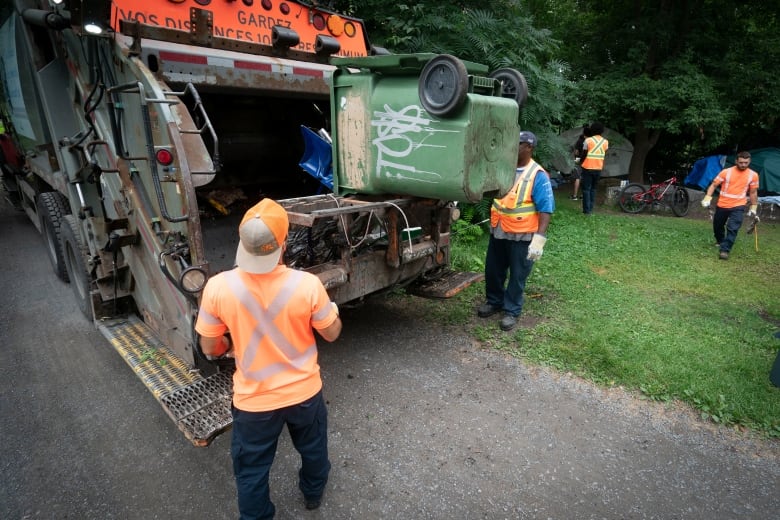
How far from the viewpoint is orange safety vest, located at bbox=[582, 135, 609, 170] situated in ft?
28.7

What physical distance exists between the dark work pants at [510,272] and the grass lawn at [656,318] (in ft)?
0.70

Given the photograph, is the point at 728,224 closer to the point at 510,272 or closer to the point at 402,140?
the point at 510,272

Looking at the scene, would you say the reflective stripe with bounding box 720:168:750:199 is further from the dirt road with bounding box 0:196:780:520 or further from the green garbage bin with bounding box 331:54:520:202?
the green garbage bin with bounding box 331:54:520:202

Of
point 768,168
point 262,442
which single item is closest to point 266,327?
point 262,442

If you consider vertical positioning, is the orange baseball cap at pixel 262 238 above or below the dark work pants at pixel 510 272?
above

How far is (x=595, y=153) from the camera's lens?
8750mm

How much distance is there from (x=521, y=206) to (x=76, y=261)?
3.75 m

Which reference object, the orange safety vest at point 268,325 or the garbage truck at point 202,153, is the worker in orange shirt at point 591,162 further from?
the orange safety vest at point 268,325

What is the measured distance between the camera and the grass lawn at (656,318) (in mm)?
3254

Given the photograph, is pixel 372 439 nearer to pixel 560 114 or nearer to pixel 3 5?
pixel 3 5

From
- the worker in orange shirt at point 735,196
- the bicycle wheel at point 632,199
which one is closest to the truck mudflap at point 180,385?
the worker in orange shirt at point 735,196

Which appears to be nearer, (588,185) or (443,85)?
(443,85)

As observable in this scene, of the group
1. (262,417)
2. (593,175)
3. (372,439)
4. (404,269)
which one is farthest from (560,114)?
(262,417)

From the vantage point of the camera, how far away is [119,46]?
2.68 meters
